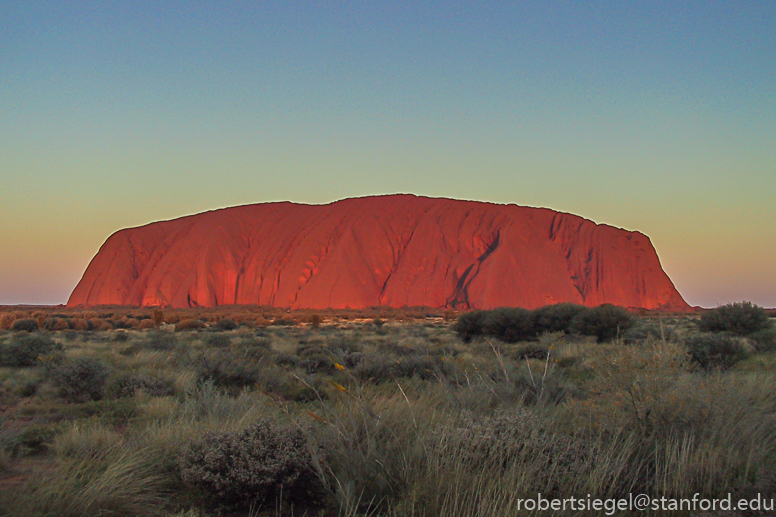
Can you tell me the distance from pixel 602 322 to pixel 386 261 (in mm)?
48752

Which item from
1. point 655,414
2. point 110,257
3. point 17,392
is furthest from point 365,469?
point 110,257

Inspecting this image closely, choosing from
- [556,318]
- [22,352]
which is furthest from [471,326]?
[22,352]

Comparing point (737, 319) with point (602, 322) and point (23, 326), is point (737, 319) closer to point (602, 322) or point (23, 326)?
point (602, 322)

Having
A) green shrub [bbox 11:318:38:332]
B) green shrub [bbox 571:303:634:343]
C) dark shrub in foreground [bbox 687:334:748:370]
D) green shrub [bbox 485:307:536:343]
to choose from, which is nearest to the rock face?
green shrub [bbox 485:307:536:343]

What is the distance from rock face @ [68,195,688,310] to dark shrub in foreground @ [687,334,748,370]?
153 feet

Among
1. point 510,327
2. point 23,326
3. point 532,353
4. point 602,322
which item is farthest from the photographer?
point 23,326


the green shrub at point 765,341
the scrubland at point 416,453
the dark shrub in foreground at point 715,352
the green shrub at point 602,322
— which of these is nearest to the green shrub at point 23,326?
the scrubland at point 416,453

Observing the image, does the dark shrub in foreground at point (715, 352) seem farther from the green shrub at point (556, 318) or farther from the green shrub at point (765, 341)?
the green shrub at point (556, 318)

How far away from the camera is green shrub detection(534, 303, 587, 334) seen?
23.0 metres

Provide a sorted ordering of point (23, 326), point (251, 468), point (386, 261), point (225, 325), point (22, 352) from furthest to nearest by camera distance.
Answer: point (386, 261), point (225, 325), point (23, 326), point (22, 352), point (251, 468)

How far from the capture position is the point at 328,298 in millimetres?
64250

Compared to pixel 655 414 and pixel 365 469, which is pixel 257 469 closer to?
pixel 365 469

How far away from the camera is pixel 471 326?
81.0 feet

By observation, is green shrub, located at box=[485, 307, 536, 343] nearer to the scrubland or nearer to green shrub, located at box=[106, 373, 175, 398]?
the scrubland
